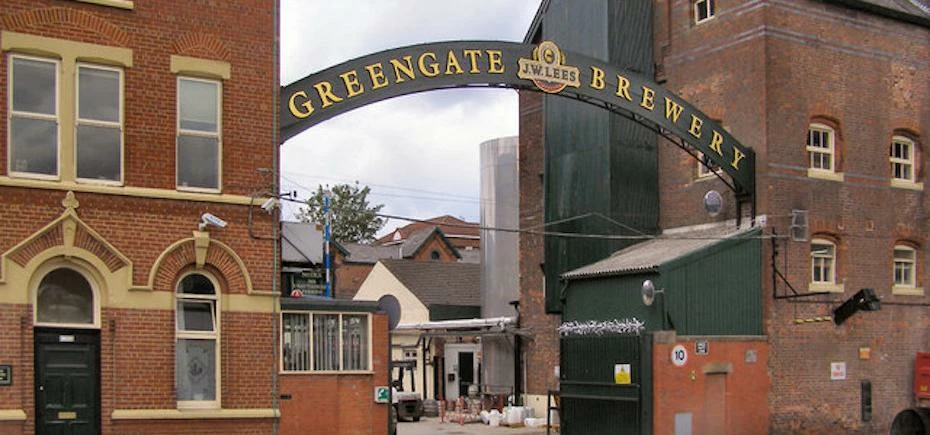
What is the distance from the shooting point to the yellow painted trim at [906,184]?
97.7ft

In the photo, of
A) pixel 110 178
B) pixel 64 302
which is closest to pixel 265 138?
pixel 110 178

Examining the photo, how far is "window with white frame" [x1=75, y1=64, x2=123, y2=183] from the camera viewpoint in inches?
660

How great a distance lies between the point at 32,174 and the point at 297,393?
6.18m

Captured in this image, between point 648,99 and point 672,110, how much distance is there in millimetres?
767

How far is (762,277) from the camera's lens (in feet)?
88.4

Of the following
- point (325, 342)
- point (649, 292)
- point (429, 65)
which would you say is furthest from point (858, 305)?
point (325, 342)

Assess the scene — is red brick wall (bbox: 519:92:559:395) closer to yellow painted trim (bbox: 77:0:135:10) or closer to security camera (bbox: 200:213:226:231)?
security camera (bbox: 200:213:226:231)

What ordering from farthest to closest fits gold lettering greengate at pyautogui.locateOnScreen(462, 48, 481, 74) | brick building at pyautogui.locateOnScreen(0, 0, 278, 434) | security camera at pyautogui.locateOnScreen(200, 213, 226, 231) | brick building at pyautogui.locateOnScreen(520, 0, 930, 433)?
brick building at pyautogui.locateOnScreen(520, 0, 930, 433), gold lettering greengate at pyautogui.locateOnScreen(462, 48, 481, 74), security camera at pyautogui.locateOnScreen(200, 213, 226, 231), brick building at pyautogui.locateOnScreen(0, 0, 278, 434)

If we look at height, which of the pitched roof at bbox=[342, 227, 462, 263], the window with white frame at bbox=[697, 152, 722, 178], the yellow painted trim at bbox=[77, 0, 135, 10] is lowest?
the pitched roof at bbox=[342, 227, 462, 263]

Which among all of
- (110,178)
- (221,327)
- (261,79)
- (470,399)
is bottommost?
(470,399)

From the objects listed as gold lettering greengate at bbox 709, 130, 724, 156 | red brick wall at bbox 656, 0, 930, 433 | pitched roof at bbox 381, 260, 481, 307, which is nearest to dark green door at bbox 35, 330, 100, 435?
gold lettering greengate at bbox 709, 130, 724, 156

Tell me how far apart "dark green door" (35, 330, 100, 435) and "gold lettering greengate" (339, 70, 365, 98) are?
641 cm

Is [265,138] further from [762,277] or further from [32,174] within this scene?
[762,277]

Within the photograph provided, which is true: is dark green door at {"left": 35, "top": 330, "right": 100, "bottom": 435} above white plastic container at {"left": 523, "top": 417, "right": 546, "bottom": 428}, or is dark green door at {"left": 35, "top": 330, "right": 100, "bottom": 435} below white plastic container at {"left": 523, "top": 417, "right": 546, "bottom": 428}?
above
